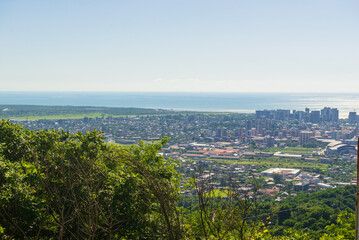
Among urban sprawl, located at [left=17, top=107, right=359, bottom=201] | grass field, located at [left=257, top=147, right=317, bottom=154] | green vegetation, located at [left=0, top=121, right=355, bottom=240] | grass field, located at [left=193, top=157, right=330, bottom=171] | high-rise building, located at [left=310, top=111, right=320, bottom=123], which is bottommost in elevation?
grass field, located at [left=193, top=157, right=330, bottom=171]

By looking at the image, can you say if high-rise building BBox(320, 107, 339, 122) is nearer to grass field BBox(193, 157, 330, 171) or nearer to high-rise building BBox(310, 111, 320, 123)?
high-rise building BBox(310, 111, 320, 123)

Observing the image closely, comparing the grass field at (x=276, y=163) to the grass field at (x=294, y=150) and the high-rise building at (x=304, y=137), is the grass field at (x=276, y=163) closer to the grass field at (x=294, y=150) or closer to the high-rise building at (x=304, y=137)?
the grass field at (x=294, y=150)

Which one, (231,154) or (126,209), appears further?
(231,154)

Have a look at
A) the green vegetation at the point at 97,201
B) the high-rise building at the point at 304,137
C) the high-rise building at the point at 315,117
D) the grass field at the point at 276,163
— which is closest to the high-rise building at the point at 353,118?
the high-rise building at the point at 315,117

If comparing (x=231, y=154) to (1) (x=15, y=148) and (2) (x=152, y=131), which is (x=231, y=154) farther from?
(1) (x=15, y=148)

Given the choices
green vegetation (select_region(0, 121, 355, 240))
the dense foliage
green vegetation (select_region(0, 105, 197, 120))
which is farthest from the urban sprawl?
the dense foliage

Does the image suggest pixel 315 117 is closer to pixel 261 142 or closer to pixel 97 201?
pixel 261 142

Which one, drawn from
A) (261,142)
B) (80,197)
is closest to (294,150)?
(261,142)

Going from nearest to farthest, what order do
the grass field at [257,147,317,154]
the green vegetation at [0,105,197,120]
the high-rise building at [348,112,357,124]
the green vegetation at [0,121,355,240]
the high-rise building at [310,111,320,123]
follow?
the green vegetation at [0,121,355,240] < the grass field at [257,147,317,154] < the green vegetation at [0,105,197,120] < the high-rise building at [348,112,357,124] < the high-rise building at [310,111,320,123]

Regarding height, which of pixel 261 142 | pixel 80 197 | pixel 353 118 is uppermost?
pixel 80 197

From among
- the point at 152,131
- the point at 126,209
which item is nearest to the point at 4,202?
the point at 126,209

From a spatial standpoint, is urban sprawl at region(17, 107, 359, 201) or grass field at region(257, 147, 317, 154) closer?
urban sprawl at region(17, 107, 359, 201)
